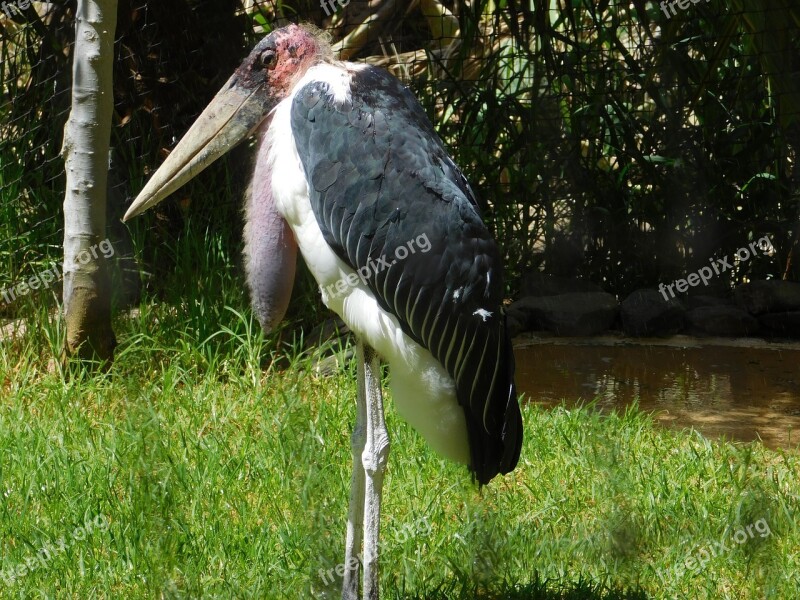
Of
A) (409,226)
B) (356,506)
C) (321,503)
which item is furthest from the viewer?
(321,503)

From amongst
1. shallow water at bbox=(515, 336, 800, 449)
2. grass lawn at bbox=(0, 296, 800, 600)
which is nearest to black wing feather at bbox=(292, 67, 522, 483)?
grass lawn at bbox=(0, 296, 800, 600)

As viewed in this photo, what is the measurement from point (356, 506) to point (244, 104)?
1043 millimetres

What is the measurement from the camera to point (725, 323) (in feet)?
17.8

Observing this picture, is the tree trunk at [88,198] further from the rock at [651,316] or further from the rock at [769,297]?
the rock at [769,297]

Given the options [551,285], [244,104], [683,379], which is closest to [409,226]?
[244,104]

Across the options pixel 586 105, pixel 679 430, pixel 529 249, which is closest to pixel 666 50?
pixel 586 105

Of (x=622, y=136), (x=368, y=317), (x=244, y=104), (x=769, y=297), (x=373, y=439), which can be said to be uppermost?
(x=244, y=104)

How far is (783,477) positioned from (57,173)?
139 inches

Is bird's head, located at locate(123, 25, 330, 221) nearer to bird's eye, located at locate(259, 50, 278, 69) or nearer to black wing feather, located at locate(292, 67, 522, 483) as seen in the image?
bird's eye, located at locate(259, 50, 278, 69)

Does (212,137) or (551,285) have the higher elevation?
(212,137)

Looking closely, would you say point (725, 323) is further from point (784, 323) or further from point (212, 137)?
point (212, 137)

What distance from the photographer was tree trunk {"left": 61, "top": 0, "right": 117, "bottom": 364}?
395 centimetres

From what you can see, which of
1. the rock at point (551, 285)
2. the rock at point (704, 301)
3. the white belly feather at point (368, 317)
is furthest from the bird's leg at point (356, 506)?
the rock at point (704, 301)

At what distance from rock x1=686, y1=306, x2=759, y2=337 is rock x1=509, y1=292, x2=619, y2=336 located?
44cm
